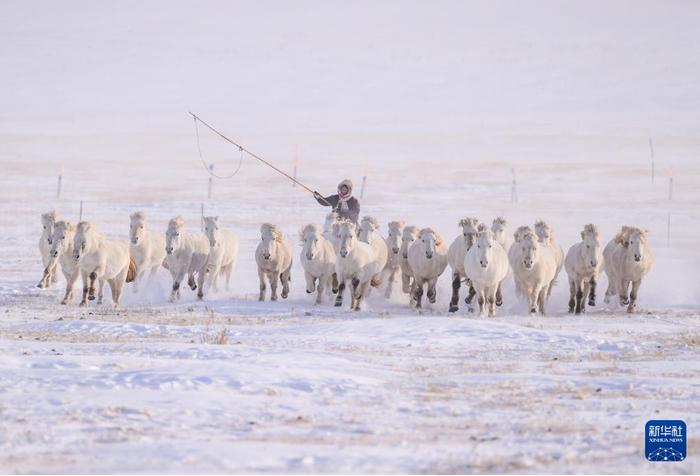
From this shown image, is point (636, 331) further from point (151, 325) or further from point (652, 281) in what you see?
point (652, 281)

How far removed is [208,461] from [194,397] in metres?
2.10

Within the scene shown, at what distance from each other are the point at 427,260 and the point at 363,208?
26.6m

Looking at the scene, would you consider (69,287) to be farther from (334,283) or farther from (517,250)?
(517,250)

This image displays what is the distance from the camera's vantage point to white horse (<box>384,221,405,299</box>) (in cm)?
2370

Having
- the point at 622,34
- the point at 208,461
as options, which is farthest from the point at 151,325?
the point at 622,34

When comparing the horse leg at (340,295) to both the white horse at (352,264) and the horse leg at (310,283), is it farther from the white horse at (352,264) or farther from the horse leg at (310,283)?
the horse leg at (310,283)

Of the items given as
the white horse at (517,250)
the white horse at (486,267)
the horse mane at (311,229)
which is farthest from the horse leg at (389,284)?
the white horse at (486,267)

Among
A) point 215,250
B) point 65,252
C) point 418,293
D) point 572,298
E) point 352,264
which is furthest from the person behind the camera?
point 215,250

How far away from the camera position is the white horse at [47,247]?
74.7 ft

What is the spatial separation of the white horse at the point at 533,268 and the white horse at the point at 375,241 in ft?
7.92

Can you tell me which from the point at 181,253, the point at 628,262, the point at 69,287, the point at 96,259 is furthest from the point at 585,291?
the point at 69,287

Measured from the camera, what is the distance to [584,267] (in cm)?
2162

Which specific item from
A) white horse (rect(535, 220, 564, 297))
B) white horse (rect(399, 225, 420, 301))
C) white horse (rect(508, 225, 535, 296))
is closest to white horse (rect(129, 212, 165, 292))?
white horse (rect(399, 225, 420, 301))

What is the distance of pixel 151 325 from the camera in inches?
671
